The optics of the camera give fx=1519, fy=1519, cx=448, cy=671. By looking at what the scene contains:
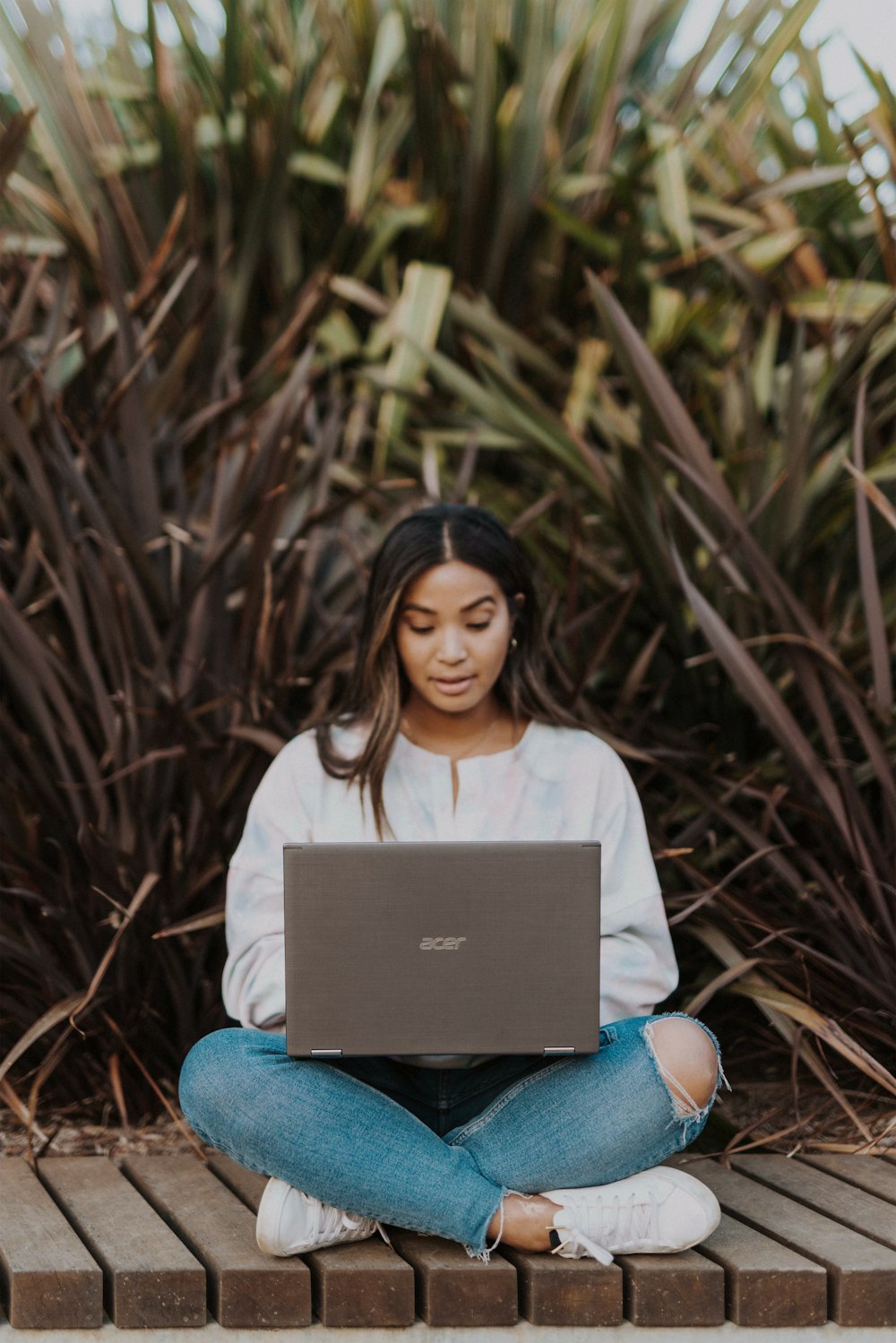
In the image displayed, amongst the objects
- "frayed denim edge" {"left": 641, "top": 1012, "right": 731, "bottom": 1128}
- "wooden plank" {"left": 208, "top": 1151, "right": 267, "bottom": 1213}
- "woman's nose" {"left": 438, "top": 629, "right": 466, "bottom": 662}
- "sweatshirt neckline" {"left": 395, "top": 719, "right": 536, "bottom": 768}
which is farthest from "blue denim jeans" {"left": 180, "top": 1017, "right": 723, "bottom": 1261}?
"woman's nose" {"left": 438, "top": 629, "right": 466, "bottom": 662}

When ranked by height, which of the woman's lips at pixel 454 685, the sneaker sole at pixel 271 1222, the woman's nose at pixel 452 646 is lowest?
the sneaker sole at pixel 271 1222

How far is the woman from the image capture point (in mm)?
1668

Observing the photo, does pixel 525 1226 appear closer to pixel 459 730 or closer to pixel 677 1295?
pixel 677 1295

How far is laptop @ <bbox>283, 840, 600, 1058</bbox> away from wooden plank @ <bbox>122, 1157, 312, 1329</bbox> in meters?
0.27

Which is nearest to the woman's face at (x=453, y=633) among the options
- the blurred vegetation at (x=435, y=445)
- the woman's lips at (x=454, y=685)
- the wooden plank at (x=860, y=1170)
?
the woman's lips at (x=454, y=685)

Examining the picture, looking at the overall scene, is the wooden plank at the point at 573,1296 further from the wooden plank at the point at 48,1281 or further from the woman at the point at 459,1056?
the wooden plank at the point at 48,1281

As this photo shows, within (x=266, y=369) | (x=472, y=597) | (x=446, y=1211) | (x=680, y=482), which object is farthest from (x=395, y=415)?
(x=446, y=1211)

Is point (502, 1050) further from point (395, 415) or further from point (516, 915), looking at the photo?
point (395, 415)

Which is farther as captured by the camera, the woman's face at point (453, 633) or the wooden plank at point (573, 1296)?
the woman's face at point (453, 633)

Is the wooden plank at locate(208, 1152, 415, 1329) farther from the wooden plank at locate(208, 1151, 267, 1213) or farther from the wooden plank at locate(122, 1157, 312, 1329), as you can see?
the wooden plank at locate(208, 1151, 267, 1213)

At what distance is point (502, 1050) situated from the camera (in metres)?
1.61

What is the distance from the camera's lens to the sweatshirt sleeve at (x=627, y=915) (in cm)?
187

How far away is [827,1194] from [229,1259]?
742 mm

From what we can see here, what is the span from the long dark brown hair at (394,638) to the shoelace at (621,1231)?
1.87 ft
